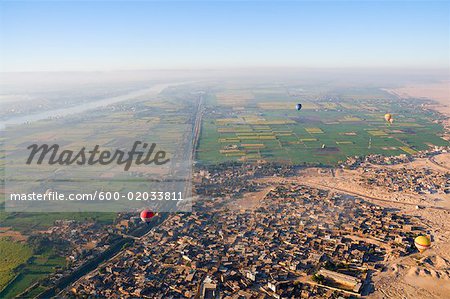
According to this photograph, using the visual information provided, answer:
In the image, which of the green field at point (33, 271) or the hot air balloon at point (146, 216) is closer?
the green field at point (33, 271)

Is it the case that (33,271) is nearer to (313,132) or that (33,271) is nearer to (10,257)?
(10,257)

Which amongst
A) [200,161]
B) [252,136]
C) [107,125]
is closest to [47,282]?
[200,161]

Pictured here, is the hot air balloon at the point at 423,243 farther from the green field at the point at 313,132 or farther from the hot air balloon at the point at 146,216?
the green field at the point at 313,132

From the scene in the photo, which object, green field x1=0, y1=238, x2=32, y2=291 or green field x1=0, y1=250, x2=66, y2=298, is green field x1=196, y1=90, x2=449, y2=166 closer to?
green field x1=0, y1=238, x2=32, y2=291

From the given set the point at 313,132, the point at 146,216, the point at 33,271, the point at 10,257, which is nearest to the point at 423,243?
the point at 146,216

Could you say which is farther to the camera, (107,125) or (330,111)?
(330,111)

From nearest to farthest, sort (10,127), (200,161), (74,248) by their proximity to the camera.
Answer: (74,248), (200,161), (10,127)

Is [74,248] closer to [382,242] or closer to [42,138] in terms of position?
[382,242]

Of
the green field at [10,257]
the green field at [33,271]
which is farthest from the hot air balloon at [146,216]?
the green field at [10,257]
